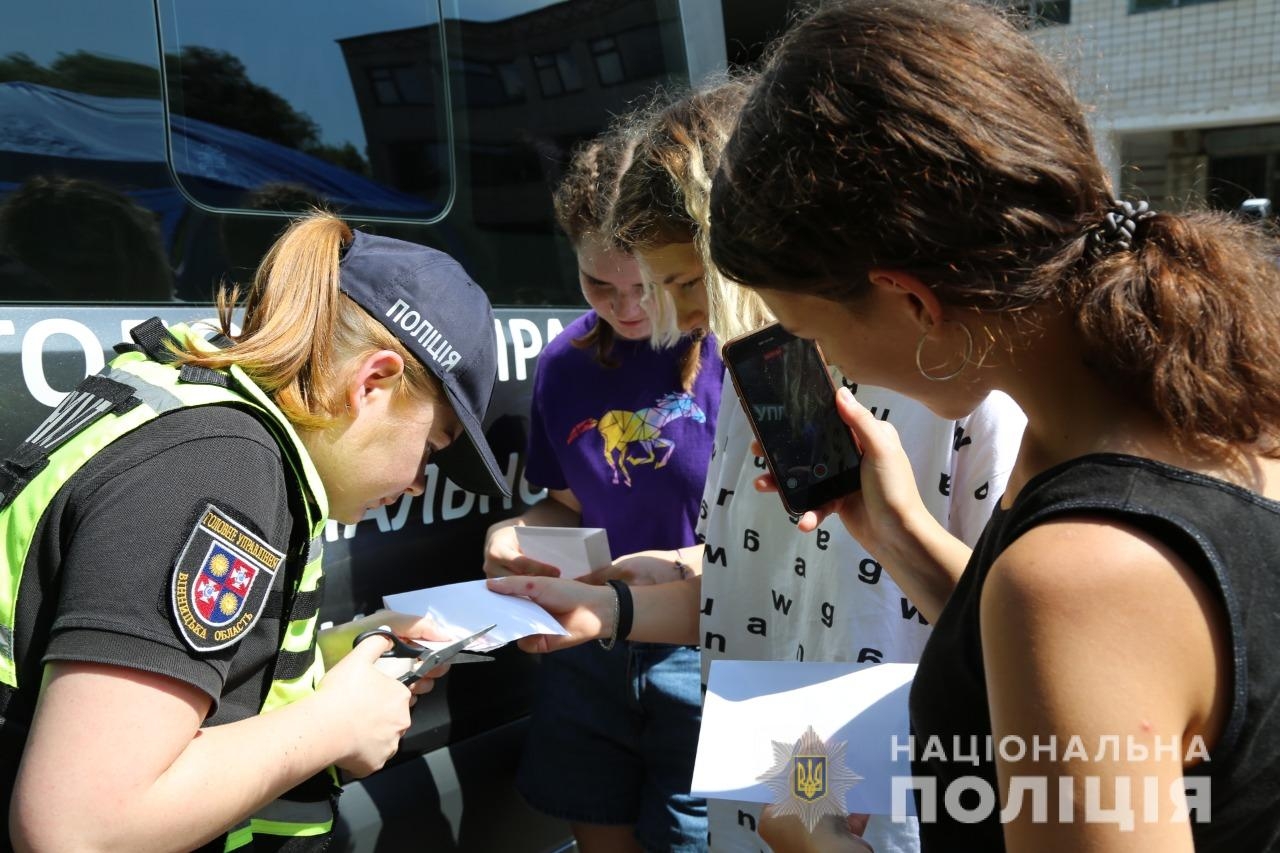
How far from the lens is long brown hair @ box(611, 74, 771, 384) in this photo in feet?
5.57

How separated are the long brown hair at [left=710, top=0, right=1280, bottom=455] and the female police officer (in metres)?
0.65

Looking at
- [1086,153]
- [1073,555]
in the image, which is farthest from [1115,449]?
[1086,153]

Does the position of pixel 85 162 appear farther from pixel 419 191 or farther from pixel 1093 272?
pixel 1093 272

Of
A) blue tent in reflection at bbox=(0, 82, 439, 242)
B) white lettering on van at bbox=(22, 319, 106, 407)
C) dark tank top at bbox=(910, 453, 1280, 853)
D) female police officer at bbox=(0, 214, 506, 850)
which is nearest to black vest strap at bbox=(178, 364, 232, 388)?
female police officer at bbox=(0, 214, 506, 850)

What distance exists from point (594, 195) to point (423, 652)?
105cm

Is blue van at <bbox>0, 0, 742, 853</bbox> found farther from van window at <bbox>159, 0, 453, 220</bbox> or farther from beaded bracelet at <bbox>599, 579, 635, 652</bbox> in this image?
beaded bracelet at <bbox>599, 579, 635, 652</bbox>

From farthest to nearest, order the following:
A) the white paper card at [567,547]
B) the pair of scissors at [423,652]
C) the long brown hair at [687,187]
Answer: the white paper card at [567,547] → the long brown hair at [687,187] → the pair of scissors at [423,652]

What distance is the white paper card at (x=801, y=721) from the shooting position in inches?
47.3

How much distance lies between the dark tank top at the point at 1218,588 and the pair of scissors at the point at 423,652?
0.81m

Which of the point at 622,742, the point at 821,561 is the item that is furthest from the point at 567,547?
the point at 821,561

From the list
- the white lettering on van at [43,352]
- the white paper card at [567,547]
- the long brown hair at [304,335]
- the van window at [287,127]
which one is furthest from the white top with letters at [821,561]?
the white lettering on van at [43,352]

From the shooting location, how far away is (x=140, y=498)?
1063 millimetres

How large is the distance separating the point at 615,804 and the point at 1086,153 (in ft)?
5.57

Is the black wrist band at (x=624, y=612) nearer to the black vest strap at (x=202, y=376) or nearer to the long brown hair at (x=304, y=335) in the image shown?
the long brown hair at (x=304, y=335)
